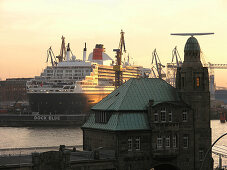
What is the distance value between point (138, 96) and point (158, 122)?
12.4 ft

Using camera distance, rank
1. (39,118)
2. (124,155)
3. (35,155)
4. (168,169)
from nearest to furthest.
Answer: (35,155) < (124,155) < (168,169) < (39,118)

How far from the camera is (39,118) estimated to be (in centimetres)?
19600

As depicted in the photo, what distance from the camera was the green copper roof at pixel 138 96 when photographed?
187ft

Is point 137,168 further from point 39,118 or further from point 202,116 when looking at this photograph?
point 39,118

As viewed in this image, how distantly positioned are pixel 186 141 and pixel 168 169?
351 cm

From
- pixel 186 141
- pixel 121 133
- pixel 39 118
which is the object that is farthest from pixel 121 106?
pixel 39 118

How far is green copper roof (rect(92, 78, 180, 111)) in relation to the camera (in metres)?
56.9

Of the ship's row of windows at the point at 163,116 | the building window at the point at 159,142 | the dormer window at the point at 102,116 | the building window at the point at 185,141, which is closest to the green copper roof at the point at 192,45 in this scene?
the ship's row of windows at the point at 163,116

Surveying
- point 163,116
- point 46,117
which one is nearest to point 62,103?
point 46,117

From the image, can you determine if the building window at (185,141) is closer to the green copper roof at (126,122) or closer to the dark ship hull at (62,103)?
the green copper roof at (126,122)

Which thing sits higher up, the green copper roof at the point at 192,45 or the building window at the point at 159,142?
the green copper roof at the point at 192,45

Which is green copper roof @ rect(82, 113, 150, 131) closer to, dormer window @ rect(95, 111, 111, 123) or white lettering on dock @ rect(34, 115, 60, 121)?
dormer window @ rect(95, 111, 111, 123)

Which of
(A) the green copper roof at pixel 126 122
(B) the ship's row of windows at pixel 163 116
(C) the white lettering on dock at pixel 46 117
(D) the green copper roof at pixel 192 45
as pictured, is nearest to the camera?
(A) the green copper roof at pixel 126 122

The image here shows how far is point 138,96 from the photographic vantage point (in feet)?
192
